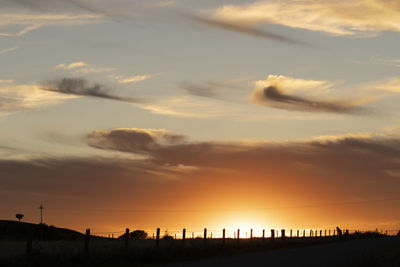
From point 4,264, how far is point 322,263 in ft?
52.6

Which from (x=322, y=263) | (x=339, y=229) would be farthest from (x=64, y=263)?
(x=339, y=229)

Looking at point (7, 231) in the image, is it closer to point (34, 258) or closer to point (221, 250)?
point (221, 250)

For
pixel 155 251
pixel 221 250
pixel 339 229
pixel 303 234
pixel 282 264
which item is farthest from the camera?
pixel 303 234

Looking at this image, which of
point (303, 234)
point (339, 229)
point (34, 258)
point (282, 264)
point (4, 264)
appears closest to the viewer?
point (4, 264)

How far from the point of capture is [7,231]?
417 feet

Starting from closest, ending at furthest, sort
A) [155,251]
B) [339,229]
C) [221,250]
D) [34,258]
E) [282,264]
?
[34,258], [282,264], [155,251], [221,250], [339,229]

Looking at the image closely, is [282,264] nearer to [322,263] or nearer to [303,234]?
[322,263]

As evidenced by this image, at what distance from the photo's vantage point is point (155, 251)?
1478 inches

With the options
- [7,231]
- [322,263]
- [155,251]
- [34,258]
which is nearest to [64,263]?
[34,258]

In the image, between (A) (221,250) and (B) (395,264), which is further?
(A) (221,250)

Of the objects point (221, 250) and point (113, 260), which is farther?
point (221, 250)

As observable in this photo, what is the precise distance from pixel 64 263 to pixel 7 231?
102 meters

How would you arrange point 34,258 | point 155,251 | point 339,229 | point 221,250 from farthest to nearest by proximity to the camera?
point 339,229
point 221,250
point 155,251
point 34,258

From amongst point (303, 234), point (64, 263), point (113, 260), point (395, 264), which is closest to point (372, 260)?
point (395, 264)
